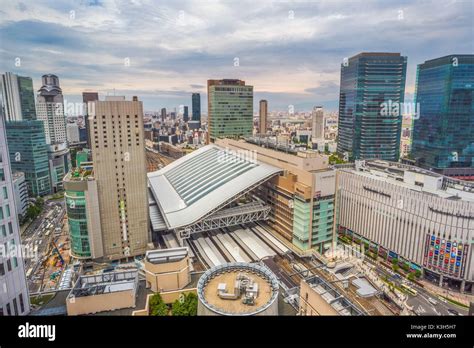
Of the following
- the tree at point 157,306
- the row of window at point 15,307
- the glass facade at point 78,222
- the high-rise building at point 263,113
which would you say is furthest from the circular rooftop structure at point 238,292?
the high-rise building at point 263,113

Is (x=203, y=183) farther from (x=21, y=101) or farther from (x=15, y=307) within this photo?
(x=21, y=101)

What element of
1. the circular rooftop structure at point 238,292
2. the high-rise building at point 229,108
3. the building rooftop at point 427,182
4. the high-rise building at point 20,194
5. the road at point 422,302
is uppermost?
the high-rise building at point 229,108

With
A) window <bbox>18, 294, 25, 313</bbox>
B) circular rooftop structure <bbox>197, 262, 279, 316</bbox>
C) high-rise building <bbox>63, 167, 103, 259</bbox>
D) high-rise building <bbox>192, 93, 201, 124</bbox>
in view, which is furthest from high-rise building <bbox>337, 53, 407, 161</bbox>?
high-rise building <bbox>192, 93, 201, 124</bbox>

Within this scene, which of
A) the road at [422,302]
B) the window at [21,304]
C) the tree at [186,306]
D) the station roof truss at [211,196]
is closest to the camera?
the window at [21,304]

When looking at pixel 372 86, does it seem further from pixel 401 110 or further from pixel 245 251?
pixel 245 251

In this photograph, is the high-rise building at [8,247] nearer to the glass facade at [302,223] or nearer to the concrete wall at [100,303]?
the concrete wall at [100,303]

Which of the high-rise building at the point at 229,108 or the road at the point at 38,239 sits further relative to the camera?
the high-rise building at the point at 229,108
